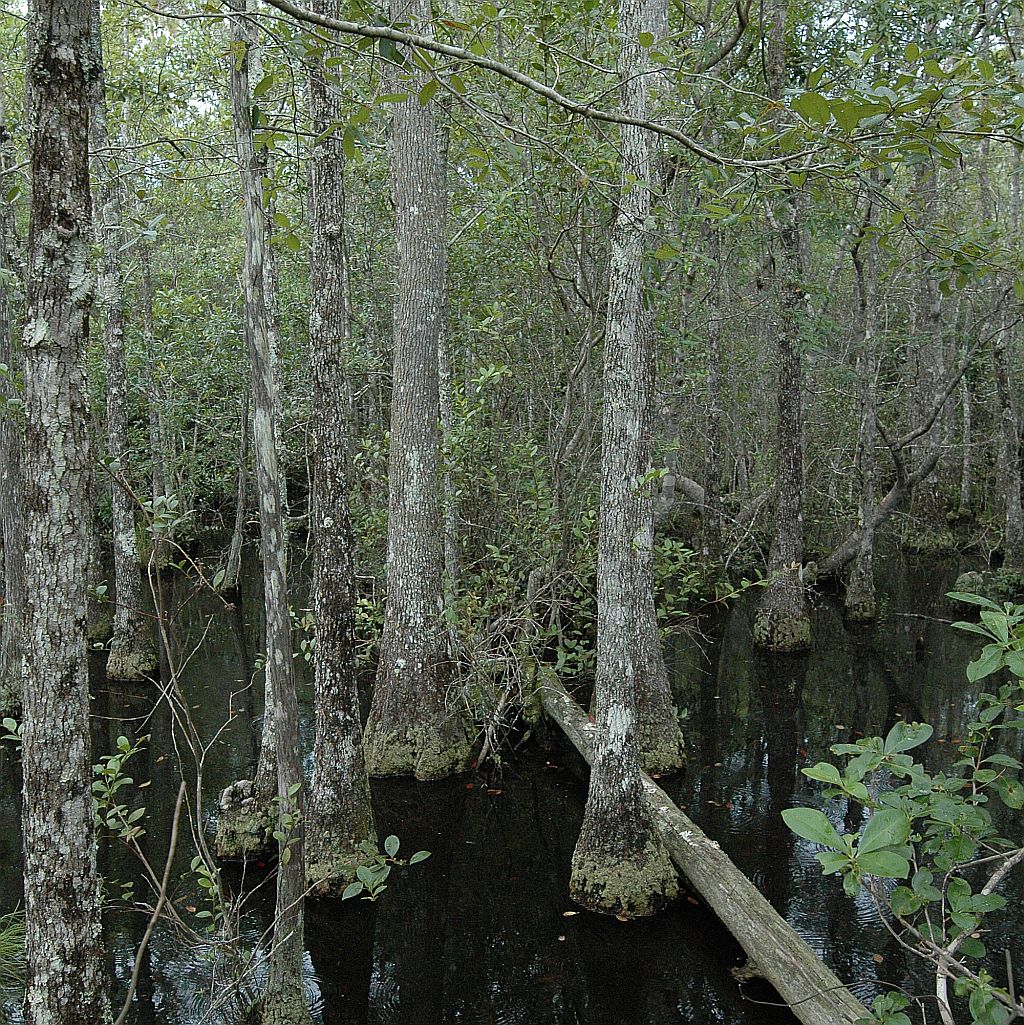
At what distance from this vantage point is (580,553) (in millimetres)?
8812

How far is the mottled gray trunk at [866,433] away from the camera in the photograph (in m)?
13.8

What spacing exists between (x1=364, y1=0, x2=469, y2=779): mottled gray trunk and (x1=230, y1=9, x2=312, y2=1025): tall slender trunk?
3.95 m

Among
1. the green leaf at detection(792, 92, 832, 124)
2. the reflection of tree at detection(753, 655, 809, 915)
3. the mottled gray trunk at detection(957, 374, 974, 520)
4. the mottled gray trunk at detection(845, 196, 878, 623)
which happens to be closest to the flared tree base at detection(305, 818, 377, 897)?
the reflection of tree at detection(753, 655, 809, 915)

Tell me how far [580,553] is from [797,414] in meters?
6.12

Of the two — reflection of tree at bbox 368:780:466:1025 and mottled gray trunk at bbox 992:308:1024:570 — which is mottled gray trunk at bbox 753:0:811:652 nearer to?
mottled gray trunk at bbox 992:308:1024:570

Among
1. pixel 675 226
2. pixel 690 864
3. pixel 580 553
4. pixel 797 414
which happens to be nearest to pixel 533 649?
pixel 580 553

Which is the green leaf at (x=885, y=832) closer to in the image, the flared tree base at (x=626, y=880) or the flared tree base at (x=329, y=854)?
the flared tree base at (x=626, y=880)

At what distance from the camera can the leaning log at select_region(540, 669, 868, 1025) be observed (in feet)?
15.3

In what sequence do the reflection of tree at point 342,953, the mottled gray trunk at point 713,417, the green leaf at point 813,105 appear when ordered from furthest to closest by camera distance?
the mottled gray trunk at point 713,417, the reflection of tree at point 342,953, the green leaf at point 813,105

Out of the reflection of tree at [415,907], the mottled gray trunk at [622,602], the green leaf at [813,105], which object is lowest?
the reflection of tree at [415,907]

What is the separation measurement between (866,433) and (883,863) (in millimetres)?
13322

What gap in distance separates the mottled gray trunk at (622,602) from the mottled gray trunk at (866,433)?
340 inches

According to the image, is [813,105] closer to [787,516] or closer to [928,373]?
[787,516]

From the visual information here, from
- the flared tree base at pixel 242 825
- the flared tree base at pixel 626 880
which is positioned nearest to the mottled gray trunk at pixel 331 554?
the flared tree base at pixel 242 825
